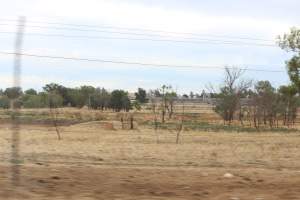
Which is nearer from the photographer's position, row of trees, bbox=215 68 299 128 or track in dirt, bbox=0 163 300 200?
track in dirt, bbox=0 163 300 200

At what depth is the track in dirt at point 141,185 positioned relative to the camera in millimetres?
9281

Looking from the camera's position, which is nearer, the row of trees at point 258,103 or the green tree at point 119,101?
the row of trees at point 258,103

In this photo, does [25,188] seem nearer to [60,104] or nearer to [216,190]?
[216,190]

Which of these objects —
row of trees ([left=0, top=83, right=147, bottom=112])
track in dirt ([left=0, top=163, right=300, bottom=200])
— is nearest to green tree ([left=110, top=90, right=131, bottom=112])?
row of trees ([left=0, top=83, right=147, bottom=112])

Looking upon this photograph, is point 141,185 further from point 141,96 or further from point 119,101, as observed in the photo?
point 141,96

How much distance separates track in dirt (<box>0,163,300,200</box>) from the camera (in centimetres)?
928

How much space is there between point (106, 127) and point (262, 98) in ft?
82.6

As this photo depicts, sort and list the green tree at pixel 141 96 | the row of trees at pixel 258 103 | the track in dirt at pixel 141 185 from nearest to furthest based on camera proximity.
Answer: the track in dirt at pixel 141 185, the row of trees at pixel 258 103, the green tree at pixel 141 96

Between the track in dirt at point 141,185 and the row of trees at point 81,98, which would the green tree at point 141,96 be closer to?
the row of trees at point 81,98

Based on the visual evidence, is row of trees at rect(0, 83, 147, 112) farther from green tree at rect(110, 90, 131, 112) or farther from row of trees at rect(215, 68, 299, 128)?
row of trees at rect(215, 68, 299, 128)

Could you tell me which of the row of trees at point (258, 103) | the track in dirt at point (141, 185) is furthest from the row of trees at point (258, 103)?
the track in dirt at point (141, 185)

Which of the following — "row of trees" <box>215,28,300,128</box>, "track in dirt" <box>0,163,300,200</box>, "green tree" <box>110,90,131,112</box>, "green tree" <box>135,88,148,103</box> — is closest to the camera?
"track in dirt" <box>0,163,300,200</box>

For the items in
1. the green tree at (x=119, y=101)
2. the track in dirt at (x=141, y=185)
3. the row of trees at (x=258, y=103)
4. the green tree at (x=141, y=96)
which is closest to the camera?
the track in dirt at (x=141, y=185)

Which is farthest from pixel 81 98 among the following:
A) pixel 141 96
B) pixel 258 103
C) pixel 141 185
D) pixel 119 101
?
pixel 141 185
